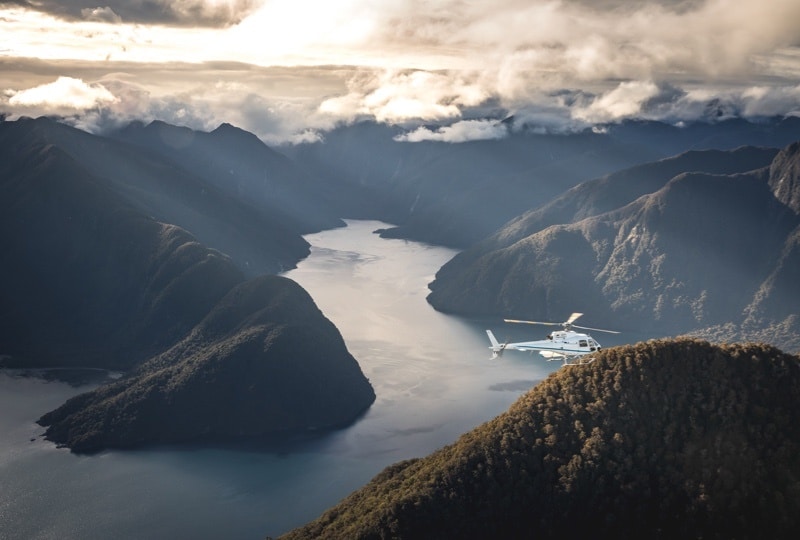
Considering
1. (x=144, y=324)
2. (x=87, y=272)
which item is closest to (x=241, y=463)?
(x=144, y=324)

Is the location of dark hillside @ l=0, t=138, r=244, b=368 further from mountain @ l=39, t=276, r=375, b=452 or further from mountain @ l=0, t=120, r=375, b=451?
mountain @ l=39, t=276, r=375, b=452

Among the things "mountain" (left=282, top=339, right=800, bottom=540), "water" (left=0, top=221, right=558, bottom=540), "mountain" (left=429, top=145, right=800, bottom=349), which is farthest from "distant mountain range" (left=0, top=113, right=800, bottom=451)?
"mountain" (left=282, top=339, right=800, bottom=540)

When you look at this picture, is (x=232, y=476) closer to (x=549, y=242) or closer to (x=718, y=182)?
(x=549, y=242)

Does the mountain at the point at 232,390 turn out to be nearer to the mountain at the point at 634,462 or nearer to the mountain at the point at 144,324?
the mountain at the point at 144,324

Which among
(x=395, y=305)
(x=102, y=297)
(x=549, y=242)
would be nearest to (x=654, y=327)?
(x=549, y=242)

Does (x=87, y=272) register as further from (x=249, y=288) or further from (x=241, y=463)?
(x=241, y=463)
